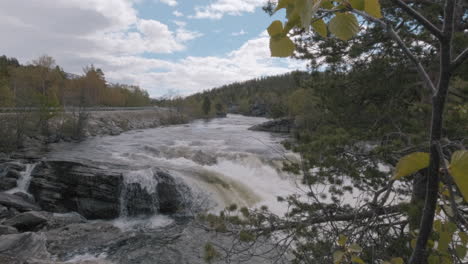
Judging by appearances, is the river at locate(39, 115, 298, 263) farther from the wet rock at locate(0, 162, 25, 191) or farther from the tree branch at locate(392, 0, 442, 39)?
the tree branch at locate(392, 0, 442, 39)

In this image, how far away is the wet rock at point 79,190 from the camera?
11.2 m

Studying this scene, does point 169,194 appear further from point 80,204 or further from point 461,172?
point 461,172

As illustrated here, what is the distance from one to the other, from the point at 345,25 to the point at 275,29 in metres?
0.17

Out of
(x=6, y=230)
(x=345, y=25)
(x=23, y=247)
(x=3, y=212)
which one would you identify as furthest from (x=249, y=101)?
(x=345, y=25)

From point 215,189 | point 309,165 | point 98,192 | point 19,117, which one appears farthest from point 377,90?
point 19,117

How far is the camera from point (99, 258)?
7.52m

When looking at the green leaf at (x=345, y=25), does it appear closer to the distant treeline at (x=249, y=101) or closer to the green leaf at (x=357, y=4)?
the green leaf at (x=357, y=4)

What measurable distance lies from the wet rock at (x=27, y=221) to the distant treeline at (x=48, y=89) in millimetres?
14595

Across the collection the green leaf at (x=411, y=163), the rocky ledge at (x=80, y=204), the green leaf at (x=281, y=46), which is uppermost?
the green leaf at (x=281, y=46)

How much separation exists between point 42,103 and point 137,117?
24.8 metres

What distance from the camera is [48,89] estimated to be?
1606 inches

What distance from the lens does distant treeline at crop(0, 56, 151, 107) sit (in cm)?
2188

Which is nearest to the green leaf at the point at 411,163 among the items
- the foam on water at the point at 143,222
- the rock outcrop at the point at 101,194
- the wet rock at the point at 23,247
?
the wet rock at the point at 23,247

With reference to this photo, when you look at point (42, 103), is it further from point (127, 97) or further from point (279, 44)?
point (127, 97)
